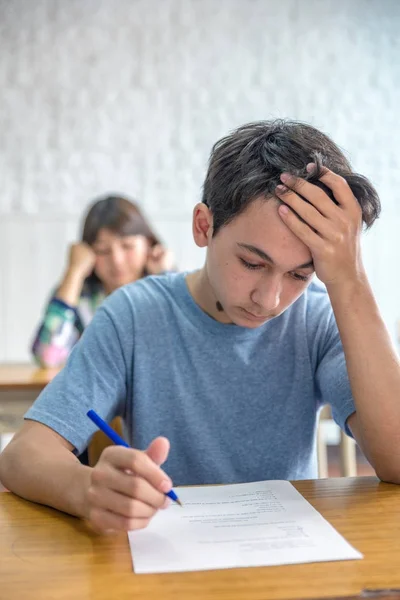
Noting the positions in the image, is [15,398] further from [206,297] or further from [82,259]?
[206,297]

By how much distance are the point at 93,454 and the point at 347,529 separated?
2.61 feet

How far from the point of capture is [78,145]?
13.6ft

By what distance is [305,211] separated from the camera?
1.12 metres

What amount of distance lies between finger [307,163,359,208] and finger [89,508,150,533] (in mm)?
573

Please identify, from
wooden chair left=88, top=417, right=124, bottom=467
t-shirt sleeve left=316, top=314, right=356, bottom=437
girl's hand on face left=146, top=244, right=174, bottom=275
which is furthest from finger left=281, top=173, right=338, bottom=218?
girl's hand on face left=146, top=244, right=174, bottom=275

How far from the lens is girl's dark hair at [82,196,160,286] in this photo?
3078 mm

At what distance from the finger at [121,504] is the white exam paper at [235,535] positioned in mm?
43

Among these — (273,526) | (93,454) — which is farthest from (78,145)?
(273,526)

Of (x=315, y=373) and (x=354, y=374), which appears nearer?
(x=354, y=374)

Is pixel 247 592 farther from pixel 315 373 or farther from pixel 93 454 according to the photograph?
pixel 93 454

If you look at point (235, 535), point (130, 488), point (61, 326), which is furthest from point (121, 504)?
point (61, 326)

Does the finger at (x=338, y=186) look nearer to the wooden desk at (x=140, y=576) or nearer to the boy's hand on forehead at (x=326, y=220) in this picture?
the boy's hand on forehead at (x=326, y=220)

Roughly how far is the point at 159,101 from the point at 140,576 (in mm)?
3693

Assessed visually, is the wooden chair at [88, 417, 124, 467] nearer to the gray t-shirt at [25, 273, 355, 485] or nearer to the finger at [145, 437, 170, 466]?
the gray t-shirt at [25, 273, 355, 485]
